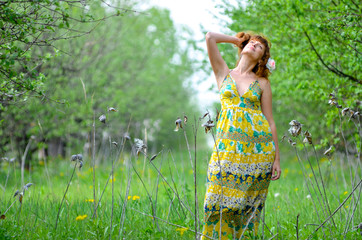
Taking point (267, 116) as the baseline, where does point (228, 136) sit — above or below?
below

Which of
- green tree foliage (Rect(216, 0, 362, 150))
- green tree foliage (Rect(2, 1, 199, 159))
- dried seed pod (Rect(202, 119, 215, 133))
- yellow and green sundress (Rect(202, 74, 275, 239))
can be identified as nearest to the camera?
dried seed pod (Rect(202, 119, 215, 133))

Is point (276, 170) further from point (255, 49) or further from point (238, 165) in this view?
point (255, 49)

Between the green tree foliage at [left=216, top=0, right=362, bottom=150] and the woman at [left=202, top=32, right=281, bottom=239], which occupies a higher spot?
the green tree foliage at [left=216, top=0, right=362, bottom=150]

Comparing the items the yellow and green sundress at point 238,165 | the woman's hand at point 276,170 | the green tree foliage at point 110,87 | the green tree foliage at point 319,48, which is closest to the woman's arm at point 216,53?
the yellow and green sundress at point 238,165

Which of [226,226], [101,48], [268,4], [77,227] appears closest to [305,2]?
[268,4]

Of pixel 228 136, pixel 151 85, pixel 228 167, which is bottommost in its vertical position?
pixel 228 167

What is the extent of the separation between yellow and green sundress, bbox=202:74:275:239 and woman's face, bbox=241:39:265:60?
27 cm

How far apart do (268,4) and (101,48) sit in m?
6.73

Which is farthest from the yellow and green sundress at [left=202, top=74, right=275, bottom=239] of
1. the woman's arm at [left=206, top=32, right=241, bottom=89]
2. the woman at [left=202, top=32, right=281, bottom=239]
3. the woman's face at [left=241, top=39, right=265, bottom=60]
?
the woman's face at [left=241, top=39, right=265, bottom=60]

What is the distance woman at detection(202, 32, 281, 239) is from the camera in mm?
3178

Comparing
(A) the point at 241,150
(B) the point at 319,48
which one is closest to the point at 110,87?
(B) the point at 319,48

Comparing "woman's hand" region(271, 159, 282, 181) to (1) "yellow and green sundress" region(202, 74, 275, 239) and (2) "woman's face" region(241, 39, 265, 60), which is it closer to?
(1) "yellow and green sundress" region(202, 74, 275, 239)

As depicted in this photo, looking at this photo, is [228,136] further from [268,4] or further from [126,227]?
[268,4]

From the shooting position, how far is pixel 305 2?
5227 mm
